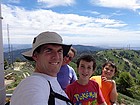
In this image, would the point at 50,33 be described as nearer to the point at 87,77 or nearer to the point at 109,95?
the point at 87,77

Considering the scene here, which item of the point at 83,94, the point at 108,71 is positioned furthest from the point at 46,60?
the point at 108,71

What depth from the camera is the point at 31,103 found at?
978 mm

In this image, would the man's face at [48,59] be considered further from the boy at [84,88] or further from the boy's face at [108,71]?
the boy's face at [108,71]

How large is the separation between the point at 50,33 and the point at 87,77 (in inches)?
35.1

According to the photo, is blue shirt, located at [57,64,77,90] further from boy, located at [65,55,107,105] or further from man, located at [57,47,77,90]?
boy, located at [65,55,107,105]

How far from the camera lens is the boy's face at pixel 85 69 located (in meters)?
2.04

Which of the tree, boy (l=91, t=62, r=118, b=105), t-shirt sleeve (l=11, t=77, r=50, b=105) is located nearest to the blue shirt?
boy (l=91, t=62, r=118, b=105)

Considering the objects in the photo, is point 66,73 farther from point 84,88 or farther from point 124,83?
point 124,83

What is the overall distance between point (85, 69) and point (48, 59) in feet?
2.81

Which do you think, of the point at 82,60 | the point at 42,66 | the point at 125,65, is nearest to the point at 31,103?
the point at 42,66

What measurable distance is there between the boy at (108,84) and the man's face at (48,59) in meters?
1.34

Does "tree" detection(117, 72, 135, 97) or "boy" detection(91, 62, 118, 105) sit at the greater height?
"boy" detection(91, 62, 118, 105)

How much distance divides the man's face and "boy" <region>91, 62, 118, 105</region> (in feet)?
4.38

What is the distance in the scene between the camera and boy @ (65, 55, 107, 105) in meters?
1.95
